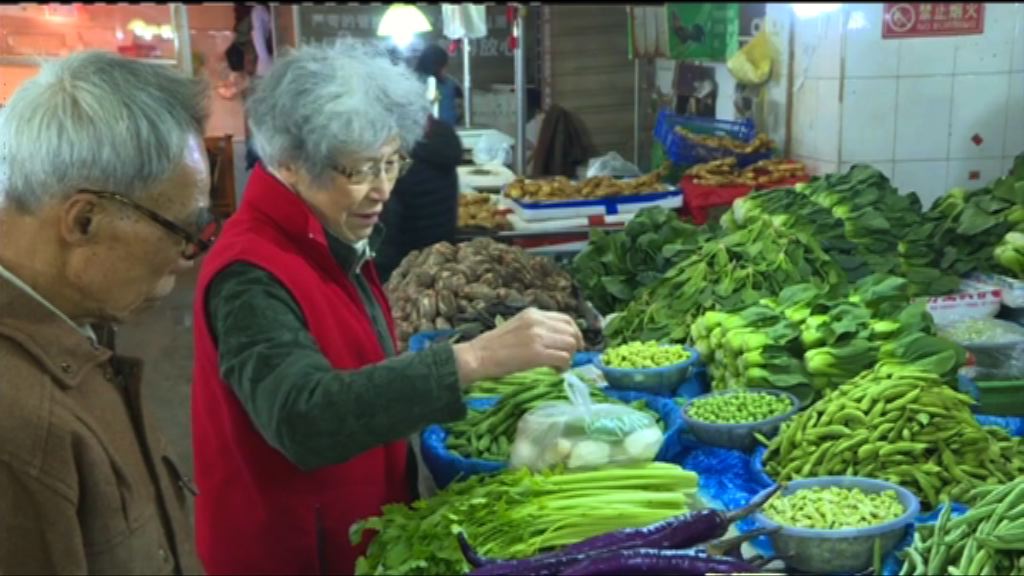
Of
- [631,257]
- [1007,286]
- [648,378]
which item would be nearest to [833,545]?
[648,378]

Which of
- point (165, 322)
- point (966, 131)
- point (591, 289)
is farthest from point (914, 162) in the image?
point (165, 322)

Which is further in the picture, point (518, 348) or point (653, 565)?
point (518, 348)

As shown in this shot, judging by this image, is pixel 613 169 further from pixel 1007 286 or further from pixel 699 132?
pixel 1007 286

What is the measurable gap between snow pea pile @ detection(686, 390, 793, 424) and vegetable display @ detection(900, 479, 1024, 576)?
72 centimetres

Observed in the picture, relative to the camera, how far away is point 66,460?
54.8 inches

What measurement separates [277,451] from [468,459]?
0.54 meters

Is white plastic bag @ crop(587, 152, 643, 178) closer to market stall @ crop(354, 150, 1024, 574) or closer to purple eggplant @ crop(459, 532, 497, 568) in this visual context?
market stall @ crop(354, 150, 1024, 574)

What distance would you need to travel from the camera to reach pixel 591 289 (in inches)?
172

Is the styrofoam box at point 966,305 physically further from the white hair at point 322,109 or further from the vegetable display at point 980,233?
the white hair at point 322,109

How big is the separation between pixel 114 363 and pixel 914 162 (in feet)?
14.8

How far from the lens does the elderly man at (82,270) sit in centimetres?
139

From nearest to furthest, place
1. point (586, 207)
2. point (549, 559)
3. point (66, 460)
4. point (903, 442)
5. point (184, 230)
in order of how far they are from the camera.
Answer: point (66, 460) → point (184, 230) → point (549, 559) → point (903, 442) → point (586, 207)

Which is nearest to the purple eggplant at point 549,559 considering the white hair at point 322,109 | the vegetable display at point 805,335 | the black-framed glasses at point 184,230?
the black-framed glasses at point 184,230

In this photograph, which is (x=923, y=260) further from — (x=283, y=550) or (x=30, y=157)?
(x=30, y=157)
